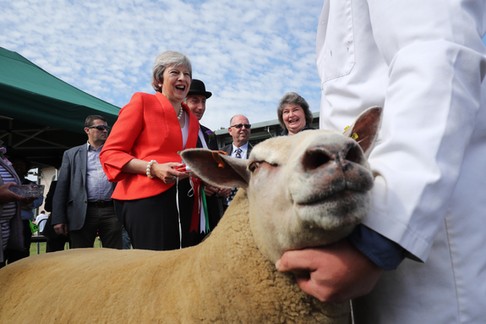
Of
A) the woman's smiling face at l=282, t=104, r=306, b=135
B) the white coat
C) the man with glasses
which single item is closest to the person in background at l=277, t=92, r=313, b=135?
the woman's smiling face at l=282, t=104, r=306, b=135

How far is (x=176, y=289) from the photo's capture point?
1.67 meters

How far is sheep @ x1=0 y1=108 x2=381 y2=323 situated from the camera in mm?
1111

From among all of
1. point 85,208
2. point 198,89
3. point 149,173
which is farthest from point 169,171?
point 85,208

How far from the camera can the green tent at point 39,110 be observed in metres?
5.64

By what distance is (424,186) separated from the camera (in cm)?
99

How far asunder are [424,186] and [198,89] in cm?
435

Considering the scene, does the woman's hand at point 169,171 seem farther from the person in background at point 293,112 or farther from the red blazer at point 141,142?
the person in background at point 293,112

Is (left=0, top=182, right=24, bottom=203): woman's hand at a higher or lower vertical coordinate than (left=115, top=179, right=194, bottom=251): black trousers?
higher

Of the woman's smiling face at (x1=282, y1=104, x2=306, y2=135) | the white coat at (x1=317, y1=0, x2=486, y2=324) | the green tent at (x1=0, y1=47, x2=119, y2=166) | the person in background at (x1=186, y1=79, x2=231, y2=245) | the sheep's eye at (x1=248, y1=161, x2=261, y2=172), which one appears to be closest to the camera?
the white coat at (x1=317, y1=0, x2=486, y2=324)

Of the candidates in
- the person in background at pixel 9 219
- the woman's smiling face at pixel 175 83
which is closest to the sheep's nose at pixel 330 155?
the woman's smiling face at pixel 175 83

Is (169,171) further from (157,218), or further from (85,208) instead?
(85,208)

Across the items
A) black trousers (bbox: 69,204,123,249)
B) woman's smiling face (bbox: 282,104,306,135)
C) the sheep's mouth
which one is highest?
woman's smiling face (bbox: 282,104,306,135)

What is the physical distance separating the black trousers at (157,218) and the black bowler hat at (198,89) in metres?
2.40

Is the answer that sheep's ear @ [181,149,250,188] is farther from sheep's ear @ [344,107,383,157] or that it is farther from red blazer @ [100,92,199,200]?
red blazer @ [100,92,199,200]
